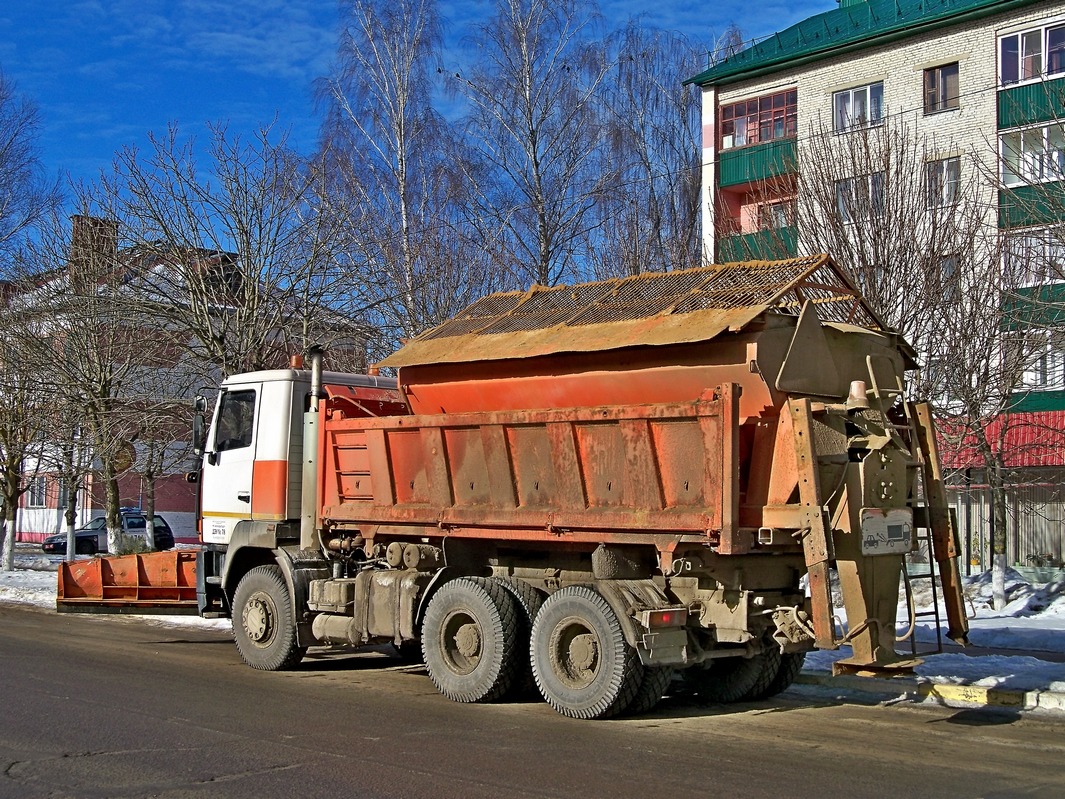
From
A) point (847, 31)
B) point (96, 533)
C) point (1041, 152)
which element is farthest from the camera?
point (96, 533)

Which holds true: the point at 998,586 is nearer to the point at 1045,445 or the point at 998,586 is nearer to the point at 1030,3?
the point at 1045,445

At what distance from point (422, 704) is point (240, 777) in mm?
2844

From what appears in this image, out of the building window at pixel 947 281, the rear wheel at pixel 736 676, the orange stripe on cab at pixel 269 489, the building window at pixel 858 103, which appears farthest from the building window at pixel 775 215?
the rear wheel at pixel 736 676

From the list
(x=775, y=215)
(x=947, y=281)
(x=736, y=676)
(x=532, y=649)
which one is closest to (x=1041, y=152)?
(x=947, y=281)

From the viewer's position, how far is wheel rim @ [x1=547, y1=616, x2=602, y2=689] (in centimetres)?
828

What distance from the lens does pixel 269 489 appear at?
37.4 ft

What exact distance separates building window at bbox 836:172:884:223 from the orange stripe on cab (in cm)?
983

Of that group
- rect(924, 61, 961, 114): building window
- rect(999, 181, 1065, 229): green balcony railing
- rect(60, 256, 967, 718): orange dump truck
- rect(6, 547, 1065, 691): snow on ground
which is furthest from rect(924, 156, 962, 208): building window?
rect(924, 61, 961, 114): building window

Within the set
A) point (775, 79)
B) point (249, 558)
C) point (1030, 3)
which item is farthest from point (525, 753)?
point (775, 79)

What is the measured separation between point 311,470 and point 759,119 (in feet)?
74.4

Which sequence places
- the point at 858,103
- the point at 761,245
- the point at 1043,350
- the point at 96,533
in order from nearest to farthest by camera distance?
the point at 1043,350 → the point at 761,245 → the point at 858,103 → the point at 96,533

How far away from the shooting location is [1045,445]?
20203 millimetres

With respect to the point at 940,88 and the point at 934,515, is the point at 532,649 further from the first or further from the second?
the point at 940,88

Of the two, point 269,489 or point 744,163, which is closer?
point 269,489
